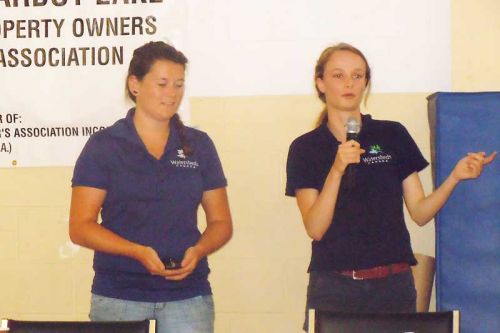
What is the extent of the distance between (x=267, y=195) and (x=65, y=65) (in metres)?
1.11

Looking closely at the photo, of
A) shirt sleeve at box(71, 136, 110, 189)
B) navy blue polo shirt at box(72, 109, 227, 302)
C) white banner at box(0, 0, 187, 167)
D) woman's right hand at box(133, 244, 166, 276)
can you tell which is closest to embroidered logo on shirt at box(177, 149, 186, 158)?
navy blue polo shirt at box(72, 109, 227, 302)

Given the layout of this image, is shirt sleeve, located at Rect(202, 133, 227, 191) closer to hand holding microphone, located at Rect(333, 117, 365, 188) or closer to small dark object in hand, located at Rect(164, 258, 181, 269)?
small dark object in hand, located at Rect(164, 258, 181, 269)

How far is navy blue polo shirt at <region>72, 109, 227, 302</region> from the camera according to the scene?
2.43 m

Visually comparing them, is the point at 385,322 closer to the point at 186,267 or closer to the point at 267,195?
the point at 186,267

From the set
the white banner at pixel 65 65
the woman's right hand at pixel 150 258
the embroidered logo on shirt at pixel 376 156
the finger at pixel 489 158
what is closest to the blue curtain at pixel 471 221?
the finger at pixel 489 158

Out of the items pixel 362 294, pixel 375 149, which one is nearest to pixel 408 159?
pixel 375 149

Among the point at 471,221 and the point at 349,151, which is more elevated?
the point at 349,151

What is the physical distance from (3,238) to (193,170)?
1313 millimetres

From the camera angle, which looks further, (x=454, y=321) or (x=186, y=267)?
(x=186, y=267)

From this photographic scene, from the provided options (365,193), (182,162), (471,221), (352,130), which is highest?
(352,130)

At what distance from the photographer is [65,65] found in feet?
11.2

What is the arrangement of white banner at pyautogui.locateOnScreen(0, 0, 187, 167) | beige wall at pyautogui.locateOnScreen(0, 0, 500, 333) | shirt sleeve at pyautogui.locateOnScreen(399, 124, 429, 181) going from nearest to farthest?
shirt sleeve at pyautogui.locateOnScreen(399, 124, 429, 181) < beige wall at pyautogui.locateOnScreen(0, 0, 500, 333) < white banner at pyautogui.locateOnScreen(0, 0, 187, 167)

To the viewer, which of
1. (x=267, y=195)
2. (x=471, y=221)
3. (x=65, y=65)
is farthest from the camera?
(x=65, y=65)

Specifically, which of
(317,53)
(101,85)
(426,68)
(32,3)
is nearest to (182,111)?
(101,85)
